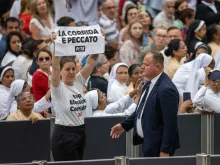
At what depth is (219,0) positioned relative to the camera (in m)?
21.3

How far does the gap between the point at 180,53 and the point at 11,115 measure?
160 inches

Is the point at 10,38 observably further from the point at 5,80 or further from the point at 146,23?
the point at 146,23

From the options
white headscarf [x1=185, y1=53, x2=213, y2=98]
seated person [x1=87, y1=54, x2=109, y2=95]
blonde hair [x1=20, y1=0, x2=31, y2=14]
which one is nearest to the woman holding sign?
seated person [x1=87, y1=54, x2=109, y2=95]

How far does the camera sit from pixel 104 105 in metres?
14.9

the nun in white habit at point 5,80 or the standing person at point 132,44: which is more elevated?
the standing person at point 132,44

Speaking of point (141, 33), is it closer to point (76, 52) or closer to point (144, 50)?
point (144, 50)

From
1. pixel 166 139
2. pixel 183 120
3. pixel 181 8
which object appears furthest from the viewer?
pixel 181 8

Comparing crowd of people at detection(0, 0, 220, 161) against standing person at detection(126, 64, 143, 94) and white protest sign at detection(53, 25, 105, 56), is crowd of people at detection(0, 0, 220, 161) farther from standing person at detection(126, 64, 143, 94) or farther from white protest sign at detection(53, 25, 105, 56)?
white protest sign at detection(53, 25, 105, 56)

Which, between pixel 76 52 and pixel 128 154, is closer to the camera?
pixel 76 52

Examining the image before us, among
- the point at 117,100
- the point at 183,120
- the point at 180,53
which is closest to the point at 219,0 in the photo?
the point at 180,53

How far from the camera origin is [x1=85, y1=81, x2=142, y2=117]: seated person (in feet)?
48.3

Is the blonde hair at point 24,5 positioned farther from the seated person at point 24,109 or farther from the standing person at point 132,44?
the seated person at point 24,109

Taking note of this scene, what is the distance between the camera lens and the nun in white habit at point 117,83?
16.0m

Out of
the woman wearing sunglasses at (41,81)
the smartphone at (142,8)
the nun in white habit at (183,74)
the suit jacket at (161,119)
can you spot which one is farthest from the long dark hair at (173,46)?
the suit jacket at (161,119)
